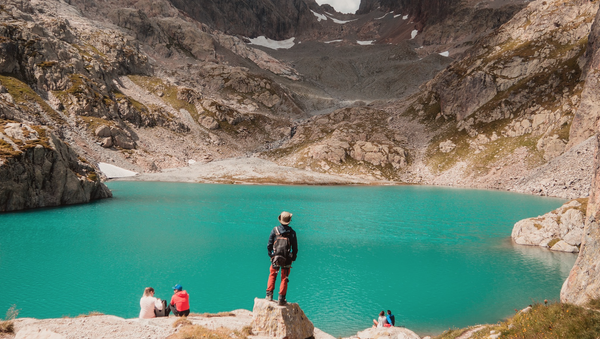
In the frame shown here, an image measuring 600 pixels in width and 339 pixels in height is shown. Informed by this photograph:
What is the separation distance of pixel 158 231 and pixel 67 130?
10559cm

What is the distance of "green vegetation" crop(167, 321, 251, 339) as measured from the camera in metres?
11.9

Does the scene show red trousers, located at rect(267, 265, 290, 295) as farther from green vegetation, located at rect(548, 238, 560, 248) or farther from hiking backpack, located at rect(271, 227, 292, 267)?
green vegetation, located at rect(548, 238, 560, 248)

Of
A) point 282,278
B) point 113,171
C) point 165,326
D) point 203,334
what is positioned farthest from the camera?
point 113,171

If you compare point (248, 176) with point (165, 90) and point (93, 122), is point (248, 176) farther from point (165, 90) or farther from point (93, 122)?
point (165, 90)

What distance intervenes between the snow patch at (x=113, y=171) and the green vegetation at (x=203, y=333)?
122756 millimetres

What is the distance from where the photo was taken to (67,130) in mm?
125188

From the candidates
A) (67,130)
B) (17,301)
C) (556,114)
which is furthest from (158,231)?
(556,114)


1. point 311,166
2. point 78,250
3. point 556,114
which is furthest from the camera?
point 311,166

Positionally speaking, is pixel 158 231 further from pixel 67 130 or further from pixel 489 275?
pixel 67 130

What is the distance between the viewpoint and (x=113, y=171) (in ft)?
400

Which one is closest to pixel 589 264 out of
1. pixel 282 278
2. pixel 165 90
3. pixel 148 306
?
pixel 282 278

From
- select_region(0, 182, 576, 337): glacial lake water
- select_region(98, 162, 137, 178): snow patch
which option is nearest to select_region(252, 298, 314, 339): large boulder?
select_region(0, 182, 576, 337): glacial lake water

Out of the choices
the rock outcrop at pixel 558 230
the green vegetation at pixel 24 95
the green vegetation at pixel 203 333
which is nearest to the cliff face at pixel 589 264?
the green vegetation at pixel 203 333

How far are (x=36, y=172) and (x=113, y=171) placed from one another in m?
63.8
